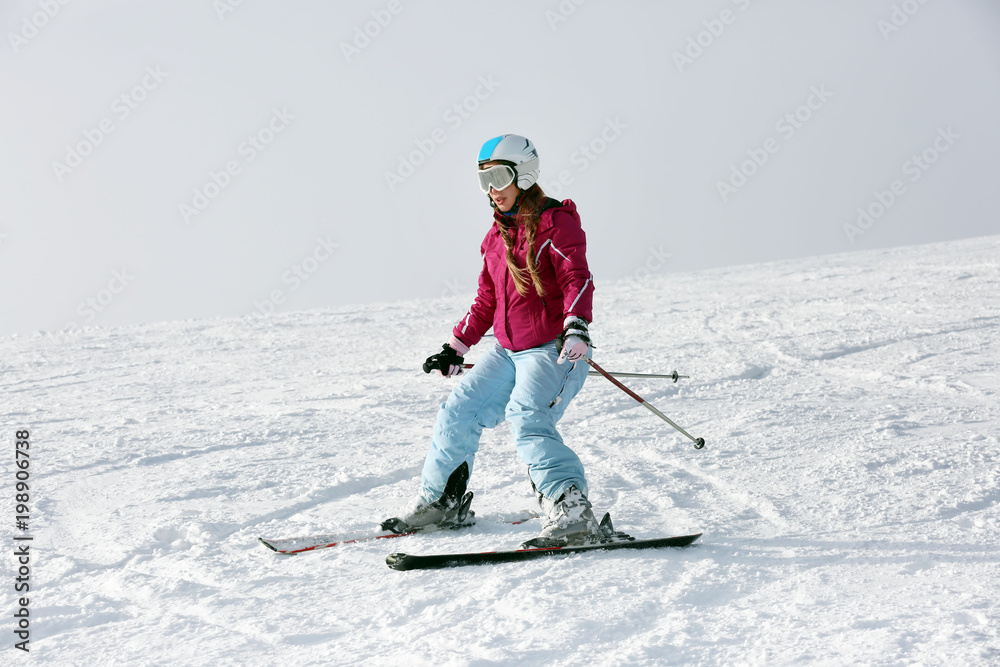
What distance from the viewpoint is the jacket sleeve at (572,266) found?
10.1 feet

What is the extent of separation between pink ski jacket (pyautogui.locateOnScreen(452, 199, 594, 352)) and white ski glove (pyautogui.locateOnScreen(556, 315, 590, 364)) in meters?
0.05

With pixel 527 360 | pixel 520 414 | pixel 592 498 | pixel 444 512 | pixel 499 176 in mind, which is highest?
pixel 499 176

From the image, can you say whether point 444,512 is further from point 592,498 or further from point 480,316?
point 480,316

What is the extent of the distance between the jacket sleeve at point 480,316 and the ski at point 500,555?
115 centimetres

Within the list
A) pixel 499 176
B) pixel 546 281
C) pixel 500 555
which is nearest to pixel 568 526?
pixel 500 555

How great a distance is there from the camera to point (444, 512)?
3.43m

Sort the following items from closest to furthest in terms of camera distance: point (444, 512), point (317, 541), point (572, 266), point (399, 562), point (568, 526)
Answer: point (399, 562)
point (568, 526)
point (572, 266)
point (317, 541)
point (444, 512)

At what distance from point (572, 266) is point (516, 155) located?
0.58 m

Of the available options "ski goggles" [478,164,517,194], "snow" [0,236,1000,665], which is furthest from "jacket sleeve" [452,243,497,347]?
"snow" [0,236,1000,665]

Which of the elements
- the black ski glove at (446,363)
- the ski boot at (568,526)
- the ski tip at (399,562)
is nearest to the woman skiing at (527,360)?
the ski boot at (568,526)

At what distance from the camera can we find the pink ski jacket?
10.2 feet

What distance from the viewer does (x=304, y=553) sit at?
3105mm

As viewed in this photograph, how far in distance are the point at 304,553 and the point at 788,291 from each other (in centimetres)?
1020

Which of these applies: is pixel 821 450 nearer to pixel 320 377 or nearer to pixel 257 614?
pixel 257 614
